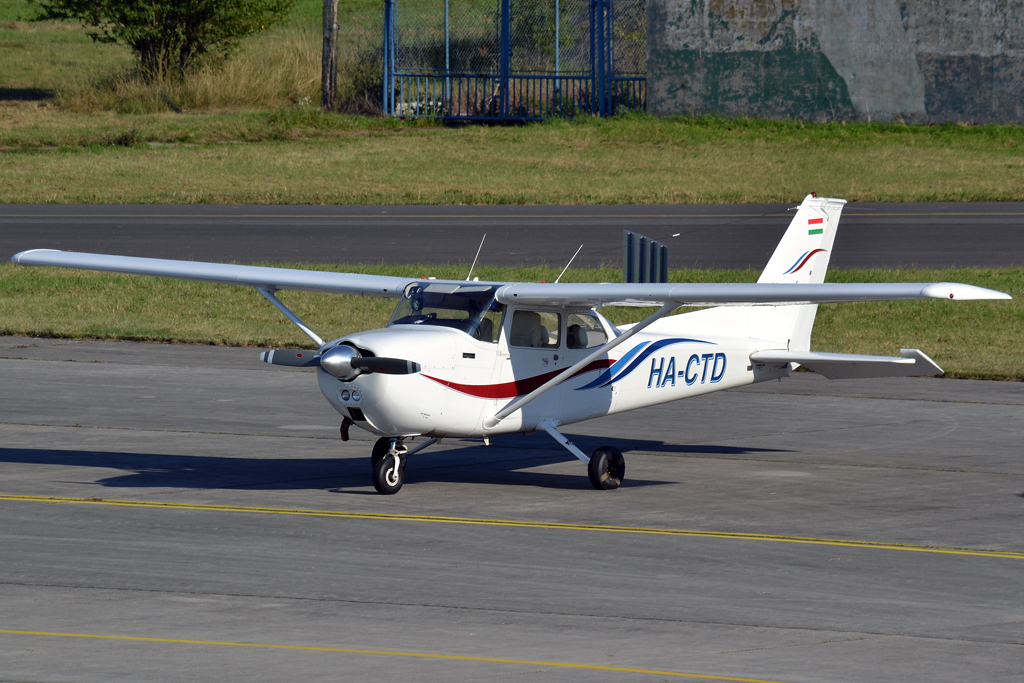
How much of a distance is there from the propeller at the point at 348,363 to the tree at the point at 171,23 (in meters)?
35.7

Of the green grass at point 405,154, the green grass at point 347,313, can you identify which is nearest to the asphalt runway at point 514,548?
the green grass at point 347,313

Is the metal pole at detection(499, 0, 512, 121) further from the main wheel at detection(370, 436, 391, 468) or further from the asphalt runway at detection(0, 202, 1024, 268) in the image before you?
the main wheel at detection(370, 436, 391, 468)

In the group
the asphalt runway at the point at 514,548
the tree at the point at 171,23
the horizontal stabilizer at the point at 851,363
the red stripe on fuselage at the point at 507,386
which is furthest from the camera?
the tree at the point at 171,23

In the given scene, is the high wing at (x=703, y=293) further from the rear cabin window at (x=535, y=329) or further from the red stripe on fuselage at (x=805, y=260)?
the red stripe on fuselage at (x=805, y=260)

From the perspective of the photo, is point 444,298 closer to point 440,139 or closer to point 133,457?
point 133,457

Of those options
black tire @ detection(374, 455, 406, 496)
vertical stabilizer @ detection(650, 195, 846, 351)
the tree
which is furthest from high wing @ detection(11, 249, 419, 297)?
the tree

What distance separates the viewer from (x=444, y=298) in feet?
38.1

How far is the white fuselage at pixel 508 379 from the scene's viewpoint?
10.7 meters

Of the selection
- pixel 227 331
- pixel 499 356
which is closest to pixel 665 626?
pixel 499 356

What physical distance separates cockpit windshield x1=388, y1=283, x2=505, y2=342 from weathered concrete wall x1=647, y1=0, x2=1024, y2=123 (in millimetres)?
28659

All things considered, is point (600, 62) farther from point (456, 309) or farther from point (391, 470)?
point (391, 470)

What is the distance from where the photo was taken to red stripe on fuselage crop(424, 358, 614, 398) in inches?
442

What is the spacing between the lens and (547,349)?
12070mm

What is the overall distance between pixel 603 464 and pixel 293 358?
301cm
